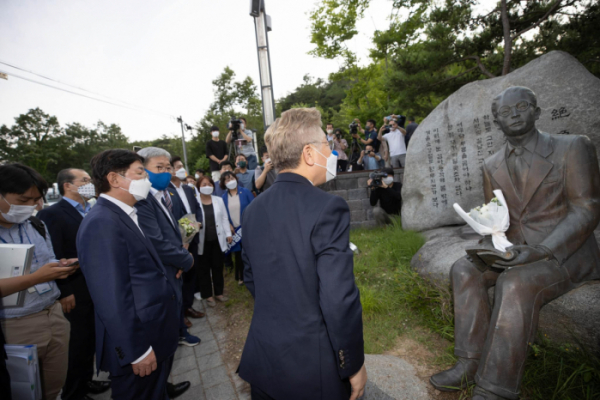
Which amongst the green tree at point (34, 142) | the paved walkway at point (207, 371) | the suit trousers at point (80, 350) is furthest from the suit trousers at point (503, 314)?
the green tree at point (34, 142)

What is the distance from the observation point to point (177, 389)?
2.90 metres

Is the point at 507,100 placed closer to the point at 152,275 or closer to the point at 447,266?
the point at 447,266

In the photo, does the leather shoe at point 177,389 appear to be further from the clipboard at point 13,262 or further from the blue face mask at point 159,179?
the blue face mask at point 159,179

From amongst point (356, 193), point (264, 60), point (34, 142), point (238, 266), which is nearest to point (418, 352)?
point (238, 266)

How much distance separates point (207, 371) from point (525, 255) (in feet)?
10.4

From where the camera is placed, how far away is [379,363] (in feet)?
8.64

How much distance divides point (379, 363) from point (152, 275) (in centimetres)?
201

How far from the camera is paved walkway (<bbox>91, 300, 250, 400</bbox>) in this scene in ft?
9.41

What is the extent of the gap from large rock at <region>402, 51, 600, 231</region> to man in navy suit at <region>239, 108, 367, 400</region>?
399cm

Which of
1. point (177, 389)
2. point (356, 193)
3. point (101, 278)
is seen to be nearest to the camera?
point (101, 278)

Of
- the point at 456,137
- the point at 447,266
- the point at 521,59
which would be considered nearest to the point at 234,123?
the point at 456,137

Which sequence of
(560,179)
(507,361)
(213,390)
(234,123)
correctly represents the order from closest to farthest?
1. (507,361)
2. (560,179)
3. (213,390)
4. (234,123)

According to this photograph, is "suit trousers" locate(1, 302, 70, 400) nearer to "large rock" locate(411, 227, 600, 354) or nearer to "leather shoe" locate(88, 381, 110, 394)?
"leather shoe" locate(88, 381, 110, 394)

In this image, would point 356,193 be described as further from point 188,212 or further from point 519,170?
point 519,170
